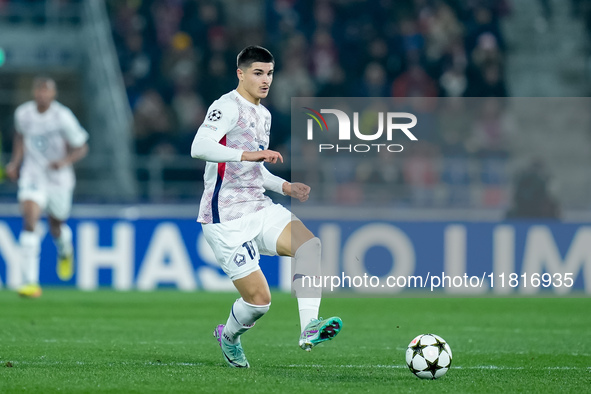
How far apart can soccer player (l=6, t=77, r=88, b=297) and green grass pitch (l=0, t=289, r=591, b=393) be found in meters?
0.72

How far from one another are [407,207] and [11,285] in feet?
17.1

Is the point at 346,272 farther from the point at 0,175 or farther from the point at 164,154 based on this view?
the point at 0,175

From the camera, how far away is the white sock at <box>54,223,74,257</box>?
12.6 m

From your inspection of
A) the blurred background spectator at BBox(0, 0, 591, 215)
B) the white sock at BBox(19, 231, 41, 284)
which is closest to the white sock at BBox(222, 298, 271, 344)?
the white sock at BBox(19, 231, 41, 284)

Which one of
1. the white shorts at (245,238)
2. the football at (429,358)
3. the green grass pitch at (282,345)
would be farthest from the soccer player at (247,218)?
the football at (429,358)

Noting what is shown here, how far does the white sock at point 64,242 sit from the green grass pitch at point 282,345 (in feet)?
1.72

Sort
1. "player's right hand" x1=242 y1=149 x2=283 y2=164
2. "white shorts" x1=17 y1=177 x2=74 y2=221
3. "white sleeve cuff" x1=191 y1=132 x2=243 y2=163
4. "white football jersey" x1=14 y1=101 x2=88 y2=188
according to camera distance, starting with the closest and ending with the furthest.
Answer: "player's right hand" x1=242 y1=149 x2=283 y2=164 → "white sleeve cuff" x1=191 y1=132 x2=243 y2=163 → "white shorts" x1=17 y1=177 x2=74 y2=221 → "white football jersey" x1=14 y1=101 x2=88 y2=188

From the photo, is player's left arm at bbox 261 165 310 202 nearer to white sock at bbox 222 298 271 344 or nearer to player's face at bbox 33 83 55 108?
white sock at bbox 222 298 271 344

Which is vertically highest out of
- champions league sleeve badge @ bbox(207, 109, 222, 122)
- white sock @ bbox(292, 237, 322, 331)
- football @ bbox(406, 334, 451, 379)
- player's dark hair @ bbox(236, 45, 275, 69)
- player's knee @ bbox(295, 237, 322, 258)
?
player's dark hair @ bbox(236, 45, 275, 69)

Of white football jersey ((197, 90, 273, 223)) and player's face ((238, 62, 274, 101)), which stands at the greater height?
player's face ((238, 62, 274, 101))

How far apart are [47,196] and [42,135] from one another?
28.0 inches

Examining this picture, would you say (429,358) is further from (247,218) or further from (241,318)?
(247,218)

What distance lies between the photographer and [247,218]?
6406 mm

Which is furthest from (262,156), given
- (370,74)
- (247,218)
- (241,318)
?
(370,74)
